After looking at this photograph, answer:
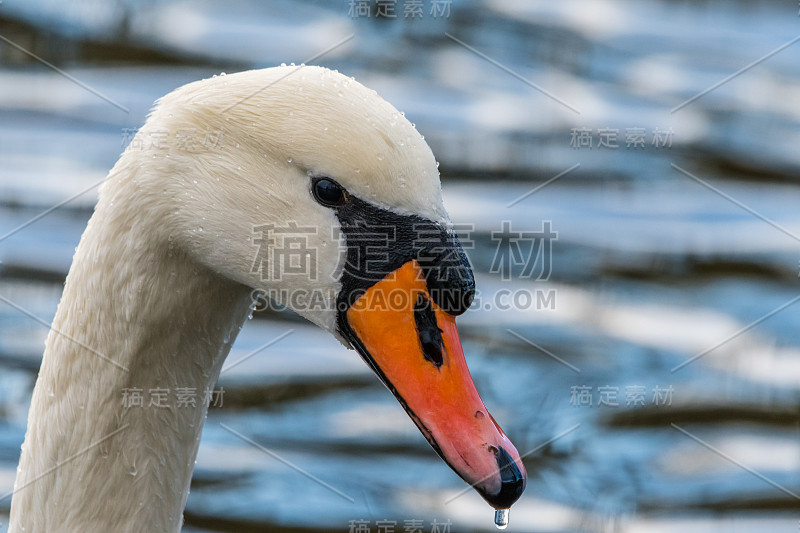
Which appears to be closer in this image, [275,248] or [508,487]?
[508,487]

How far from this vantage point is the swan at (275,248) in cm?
271

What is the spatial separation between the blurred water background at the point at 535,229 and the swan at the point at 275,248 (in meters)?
2.05

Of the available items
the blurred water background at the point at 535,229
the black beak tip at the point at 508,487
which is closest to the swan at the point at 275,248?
the black beak tip at the point at 508,487

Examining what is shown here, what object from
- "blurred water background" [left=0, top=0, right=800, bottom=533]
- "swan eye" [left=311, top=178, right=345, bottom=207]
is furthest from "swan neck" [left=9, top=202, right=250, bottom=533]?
"blurred water background" [left=0, top=0, right=800, bottom=533]

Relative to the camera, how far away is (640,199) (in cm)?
704

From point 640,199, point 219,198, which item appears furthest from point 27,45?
point 219,198

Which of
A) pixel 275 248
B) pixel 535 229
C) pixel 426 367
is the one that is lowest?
pixel 535 229

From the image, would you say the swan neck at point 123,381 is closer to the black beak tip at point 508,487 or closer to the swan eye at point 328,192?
the swan eye at point 328,192

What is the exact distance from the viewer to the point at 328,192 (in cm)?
277

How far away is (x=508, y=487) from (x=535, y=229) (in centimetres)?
403

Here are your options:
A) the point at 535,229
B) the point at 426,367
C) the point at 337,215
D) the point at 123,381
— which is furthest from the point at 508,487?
the point at 535,229

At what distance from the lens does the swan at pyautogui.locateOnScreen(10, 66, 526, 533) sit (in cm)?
271

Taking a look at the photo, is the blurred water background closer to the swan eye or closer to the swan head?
the swan head

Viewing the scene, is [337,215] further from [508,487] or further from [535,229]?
[535,229]
